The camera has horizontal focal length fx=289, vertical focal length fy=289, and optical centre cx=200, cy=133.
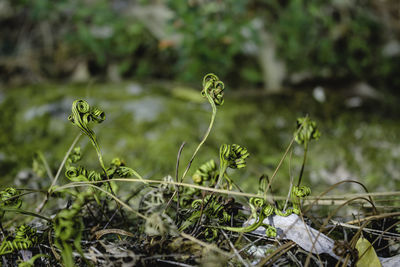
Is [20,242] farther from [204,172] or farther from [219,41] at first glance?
[219,41]

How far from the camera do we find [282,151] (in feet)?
6.37

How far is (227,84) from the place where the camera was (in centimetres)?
285

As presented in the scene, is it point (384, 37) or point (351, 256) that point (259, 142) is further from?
point (384, 37)

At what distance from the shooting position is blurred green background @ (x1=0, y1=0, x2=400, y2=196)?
1.83 meters

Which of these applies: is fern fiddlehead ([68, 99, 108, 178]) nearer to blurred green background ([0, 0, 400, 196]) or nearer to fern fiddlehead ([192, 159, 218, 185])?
fern fiddlehead ([192, 159, 218, 185])

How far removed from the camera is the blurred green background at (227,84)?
183 cm

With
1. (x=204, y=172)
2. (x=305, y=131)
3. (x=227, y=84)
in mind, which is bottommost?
(x=204, y=172)

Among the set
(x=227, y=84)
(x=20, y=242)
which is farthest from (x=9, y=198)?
(x=227, y=84)

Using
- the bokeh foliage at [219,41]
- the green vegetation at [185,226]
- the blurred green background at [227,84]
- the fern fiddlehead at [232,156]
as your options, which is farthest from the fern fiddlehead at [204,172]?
the bokeh foliage at [219,41]

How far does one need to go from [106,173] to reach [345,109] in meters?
2.00

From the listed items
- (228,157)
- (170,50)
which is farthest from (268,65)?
(228,157)

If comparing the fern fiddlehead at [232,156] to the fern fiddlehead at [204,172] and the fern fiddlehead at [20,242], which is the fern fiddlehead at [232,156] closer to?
the fern fiddlehead at [204,172]

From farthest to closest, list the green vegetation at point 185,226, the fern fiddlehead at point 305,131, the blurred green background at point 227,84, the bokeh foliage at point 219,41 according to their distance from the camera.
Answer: the bokeh foliage at point 219,41 → the blurred green background at point 227,84 → the fern fiddlehead at point 305,131 → the green vegetation at point 185,226

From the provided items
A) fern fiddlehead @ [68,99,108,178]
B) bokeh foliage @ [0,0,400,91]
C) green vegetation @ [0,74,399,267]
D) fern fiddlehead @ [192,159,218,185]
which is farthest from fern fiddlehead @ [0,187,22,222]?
bokeh foliage @ [0,0,400,91]
